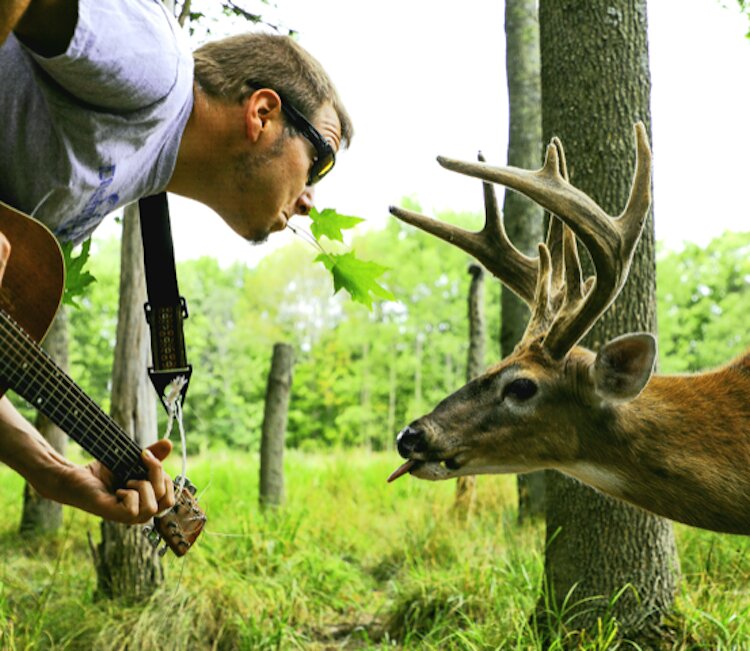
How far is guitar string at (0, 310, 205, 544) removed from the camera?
1655 millimetres

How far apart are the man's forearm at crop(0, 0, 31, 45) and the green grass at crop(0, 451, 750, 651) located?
2.13 metres

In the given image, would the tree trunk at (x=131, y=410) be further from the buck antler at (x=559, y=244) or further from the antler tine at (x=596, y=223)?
the antler tine at (x=596, y=223)

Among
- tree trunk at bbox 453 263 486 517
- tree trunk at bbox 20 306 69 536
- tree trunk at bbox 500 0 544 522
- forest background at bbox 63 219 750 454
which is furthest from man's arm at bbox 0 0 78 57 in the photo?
forest background at bbox 63 219 750 454

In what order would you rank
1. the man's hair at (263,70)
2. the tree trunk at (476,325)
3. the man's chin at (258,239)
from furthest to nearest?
1. the tree trunk at (476,325)
2. the man's chin at (258,239)
3. the man's hair at (263,70)

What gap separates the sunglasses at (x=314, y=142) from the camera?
6.59 ft

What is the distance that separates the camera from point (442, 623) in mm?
4395

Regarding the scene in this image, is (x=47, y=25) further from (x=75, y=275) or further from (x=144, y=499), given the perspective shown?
(x=75, y=275)

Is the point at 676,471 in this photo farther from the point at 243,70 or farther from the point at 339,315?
the point at 339,315

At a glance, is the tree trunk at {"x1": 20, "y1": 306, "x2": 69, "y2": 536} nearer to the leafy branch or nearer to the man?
the leafy branch

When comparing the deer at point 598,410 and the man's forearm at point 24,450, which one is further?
the deer at point 598,410

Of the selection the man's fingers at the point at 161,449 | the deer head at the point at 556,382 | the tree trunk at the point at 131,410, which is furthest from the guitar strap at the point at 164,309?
the tree trunk at the point at 131,410

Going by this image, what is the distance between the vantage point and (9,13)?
1.21 m

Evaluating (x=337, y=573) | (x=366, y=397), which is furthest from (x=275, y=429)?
(x=366, y=397)

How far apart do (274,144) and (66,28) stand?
0.72m
